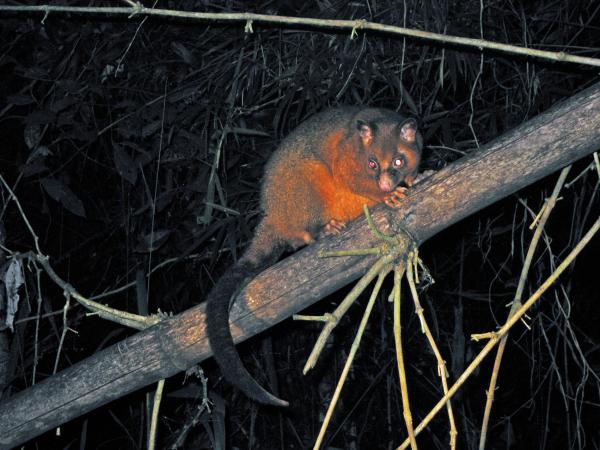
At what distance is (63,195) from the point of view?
13.3ft

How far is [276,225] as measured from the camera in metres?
3.43

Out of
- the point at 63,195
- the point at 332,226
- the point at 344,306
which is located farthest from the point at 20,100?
the point at 344,306

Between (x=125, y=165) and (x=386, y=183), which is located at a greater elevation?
(x=125, y=165)

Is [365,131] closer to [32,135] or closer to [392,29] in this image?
[392,29]

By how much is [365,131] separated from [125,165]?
4.91 ft

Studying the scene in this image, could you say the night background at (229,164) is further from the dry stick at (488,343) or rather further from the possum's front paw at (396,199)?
the dry stick at (488,343)

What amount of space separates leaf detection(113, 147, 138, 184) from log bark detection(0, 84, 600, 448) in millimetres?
1483

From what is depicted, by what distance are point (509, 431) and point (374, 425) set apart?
2.88 feet

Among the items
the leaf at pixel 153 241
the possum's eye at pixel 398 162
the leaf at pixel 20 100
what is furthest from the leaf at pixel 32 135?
the possum's eye at pixel 398 162

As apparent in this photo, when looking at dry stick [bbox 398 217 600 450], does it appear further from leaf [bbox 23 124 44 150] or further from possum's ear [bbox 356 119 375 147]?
leaf [bbox 23 124 44 150]

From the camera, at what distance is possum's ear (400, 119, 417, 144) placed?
11.5 ft

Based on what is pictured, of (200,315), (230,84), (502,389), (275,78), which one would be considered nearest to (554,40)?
(275,78)

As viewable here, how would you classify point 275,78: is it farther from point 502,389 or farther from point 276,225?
point 502,389

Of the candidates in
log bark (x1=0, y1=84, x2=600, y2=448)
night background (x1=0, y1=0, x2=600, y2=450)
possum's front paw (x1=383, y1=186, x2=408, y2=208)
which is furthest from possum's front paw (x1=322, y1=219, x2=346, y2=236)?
night background (x1=0, y1=0, x2=600, y2=450)
